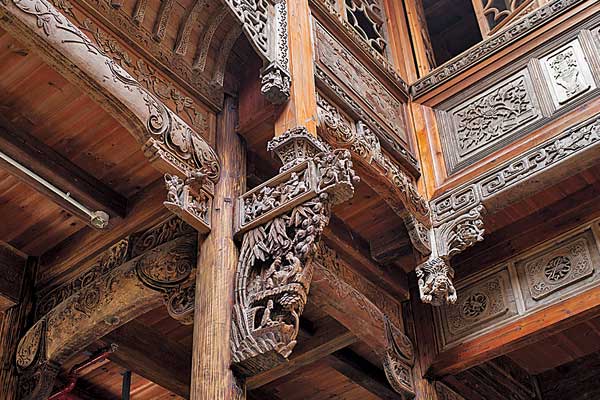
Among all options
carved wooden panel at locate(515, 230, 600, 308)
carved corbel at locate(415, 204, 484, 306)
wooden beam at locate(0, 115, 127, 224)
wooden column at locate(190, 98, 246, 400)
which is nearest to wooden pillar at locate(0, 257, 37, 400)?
wooden beam at locate(0, 115, 127, 224)

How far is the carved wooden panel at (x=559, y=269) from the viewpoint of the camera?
18.6 feet

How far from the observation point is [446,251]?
575 cm

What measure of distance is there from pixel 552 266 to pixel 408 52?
2314mm

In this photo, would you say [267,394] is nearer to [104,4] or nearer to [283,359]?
[283,359]

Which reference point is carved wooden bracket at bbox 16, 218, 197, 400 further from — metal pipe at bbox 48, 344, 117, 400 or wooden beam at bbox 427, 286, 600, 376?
wooden beam at bbox 427, 286, 600, 376

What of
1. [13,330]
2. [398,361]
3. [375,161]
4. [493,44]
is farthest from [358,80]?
[13,330]

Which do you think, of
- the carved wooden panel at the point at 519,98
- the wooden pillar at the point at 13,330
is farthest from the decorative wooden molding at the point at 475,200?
the wooden pillar at the point at 13,330

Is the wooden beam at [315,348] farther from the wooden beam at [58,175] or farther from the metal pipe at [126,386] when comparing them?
the wooden beam at [58,175]

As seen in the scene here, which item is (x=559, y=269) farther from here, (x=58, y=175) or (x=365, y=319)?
(x=58, y=175)

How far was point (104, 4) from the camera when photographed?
16.3 feet

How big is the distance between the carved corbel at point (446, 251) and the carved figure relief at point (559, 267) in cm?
60

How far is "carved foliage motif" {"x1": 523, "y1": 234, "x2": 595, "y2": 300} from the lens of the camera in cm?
570

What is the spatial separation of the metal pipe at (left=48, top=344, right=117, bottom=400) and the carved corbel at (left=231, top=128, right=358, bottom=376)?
1.96 metres

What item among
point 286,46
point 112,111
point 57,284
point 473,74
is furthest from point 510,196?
point 57,284
